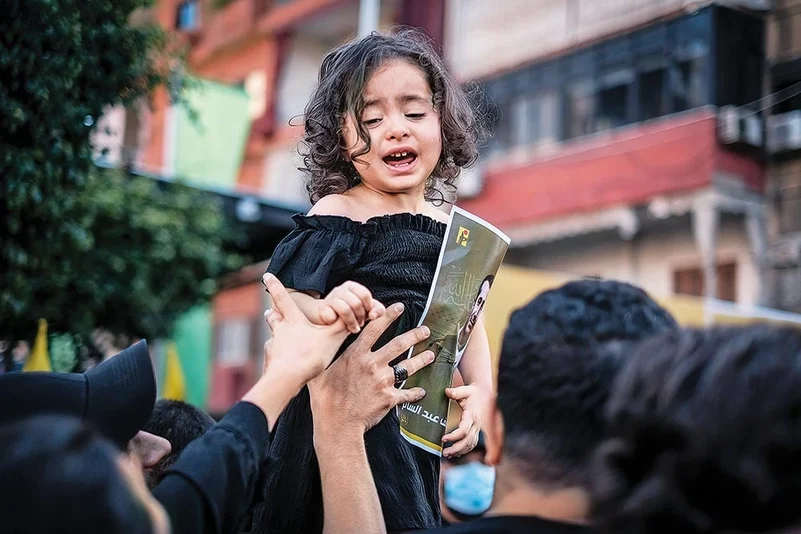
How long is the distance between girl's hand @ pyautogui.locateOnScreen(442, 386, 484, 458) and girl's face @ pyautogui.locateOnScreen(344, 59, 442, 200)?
0.53 meters

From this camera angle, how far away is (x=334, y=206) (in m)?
2.65

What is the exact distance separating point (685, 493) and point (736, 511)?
0.07 m

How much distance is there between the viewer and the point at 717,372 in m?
1.53

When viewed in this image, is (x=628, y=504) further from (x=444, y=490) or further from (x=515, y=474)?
(x=444, y=490)

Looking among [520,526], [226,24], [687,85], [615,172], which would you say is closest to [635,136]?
[615,172]

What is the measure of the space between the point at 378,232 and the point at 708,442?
1.23 metres

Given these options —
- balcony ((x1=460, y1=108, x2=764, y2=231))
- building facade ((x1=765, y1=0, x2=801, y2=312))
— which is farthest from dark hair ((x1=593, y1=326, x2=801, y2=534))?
balcony ((x1=460, y1=108, x2=764, y2=231))

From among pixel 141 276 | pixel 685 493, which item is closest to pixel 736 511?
pixel 685 493

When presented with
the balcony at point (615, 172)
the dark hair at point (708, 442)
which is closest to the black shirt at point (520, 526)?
the dark hair at point (708, 442)

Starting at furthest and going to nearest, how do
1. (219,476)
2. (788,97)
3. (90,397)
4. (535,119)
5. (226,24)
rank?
1. (226,24)
2. (535,119)
3. (788,97)
4. (90,397)
5. (219,476)

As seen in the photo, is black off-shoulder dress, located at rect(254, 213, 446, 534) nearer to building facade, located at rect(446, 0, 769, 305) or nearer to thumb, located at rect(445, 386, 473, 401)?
thumb, located at rect(445, 386, 473, 401)

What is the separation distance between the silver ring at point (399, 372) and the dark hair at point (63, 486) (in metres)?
0.98

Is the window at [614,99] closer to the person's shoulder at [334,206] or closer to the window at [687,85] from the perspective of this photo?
the window at [687,85]

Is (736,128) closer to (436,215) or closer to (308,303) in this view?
(436,215)
